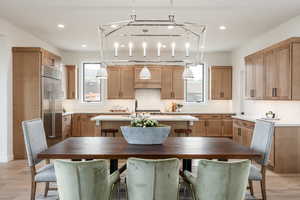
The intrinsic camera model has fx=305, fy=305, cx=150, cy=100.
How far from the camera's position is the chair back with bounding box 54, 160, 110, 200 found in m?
2.25

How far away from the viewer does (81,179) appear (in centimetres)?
226

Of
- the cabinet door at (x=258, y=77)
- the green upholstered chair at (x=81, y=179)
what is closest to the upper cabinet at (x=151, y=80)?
the cabinet door at (x=258, y=77)

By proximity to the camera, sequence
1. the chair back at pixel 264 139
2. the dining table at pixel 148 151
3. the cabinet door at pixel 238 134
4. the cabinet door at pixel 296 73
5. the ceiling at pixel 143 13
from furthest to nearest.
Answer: the cabinet door at pixel 238 134
the cabinet door at pixel 296 73
the ceiling at pixel 143 13
the chair back at pixel 264 139
the dining table at pixel 148 151

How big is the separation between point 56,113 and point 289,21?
509 cm

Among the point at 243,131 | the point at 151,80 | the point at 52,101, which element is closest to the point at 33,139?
the point at 52,101

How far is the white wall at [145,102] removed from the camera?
9.39 meters

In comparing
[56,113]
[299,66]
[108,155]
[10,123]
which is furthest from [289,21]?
[10,123]

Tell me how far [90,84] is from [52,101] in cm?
304

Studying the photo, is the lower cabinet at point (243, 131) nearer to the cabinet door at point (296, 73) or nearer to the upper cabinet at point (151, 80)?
the cabinet door at point (296, 73)

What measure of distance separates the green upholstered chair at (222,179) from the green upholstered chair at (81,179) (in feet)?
2.51

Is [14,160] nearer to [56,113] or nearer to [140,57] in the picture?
[56,113]

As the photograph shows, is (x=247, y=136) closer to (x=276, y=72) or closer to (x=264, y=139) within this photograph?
(x=276, y=72)

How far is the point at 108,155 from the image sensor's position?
2.73 m

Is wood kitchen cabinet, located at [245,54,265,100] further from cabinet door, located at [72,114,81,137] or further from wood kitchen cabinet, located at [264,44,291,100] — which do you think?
cabinet door, located at [72,114,81,137]
